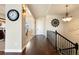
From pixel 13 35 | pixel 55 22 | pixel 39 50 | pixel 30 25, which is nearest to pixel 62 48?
pixel 55 22

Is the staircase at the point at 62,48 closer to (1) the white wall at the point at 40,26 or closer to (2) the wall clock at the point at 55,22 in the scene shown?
(2) the wall clock at the point at 55,22

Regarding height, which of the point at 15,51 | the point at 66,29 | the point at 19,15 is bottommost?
the point at 15,51

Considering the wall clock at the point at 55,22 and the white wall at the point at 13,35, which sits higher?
the wall clock at the point at 55,22

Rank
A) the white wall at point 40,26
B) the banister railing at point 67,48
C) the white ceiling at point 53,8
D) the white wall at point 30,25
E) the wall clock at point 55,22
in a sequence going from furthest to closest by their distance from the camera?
the white wall at point 40,26
the white wall at point 30,25
the wall clock at point 55,22
the white ceiling at point 53,8
the banister railing at point 67,48

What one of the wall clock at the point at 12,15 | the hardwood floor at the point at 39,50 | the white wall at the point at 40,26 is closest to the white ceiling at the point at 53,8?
the wall clock at the point at 12,15

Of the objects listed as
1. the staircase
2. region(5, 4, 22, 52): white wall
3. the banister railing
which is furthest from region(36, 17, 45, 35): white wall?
region(5, 4, 22, 52): white wall

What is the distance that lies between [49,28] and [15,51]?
21.9 ft

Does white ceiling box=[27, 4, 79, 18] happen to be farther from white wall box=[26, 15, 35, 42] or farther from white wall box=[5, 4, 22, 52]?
white wall box=[26, 15, 35, 42]

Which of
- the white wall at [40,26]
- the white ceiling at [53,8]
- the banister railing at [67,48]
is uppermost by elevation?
the white ceiling at [53,8]

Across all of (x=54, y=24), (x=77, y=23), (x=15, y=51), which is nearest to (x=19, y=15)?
(x=15, y=51)

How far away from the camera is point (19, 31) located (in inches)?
206

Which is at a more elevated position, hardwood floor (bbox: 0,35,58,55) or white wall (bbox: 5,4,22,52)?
white wall (bbox: 5,4,22,52)

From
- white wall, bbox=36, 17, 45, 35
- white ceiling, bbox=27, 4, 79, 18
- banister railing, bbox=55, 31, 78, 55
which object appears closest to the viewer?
banister railing, bbox=55, 31, 78, 55
